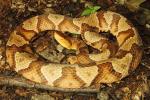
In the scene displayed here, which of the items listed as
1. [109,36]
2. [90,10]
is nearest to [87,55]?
[109,36]

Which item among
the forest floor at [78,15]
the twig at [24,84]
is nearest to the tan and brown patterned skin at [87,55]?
the twig at [24,84]

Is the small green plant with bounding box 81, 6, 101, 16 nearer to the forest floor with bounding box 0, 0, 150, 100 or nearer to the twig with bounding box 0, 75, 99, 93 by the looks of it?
the forest floor with bounding box 0, 0, 150, 100

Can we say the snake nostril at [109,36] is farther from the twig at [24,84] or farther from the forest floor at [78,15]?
the twig at [24,84]

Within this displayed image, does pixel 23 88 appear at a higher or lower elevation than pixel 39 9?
lower

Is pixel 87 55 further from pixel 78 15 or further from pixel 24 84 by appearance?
pixel 78 15

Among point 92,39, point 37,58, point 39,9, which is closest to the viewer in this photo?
point 37,58

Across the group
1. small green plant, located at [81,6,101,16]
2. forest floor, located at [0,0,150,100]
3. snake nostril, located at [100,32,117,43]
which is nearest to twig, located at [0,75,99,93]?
forest floor, located at [0,0,150,100]

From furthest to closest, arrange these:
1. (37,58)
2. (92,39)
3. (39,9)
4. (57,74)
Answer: (39,9) → (92,39) → (37,58) → (57,74)

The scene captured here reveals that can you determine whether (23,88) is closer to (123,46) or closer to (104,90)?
(104,90)

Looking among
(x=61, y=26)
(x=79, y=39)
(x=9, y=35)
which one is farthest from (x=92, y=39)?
(x=9, y=35)
